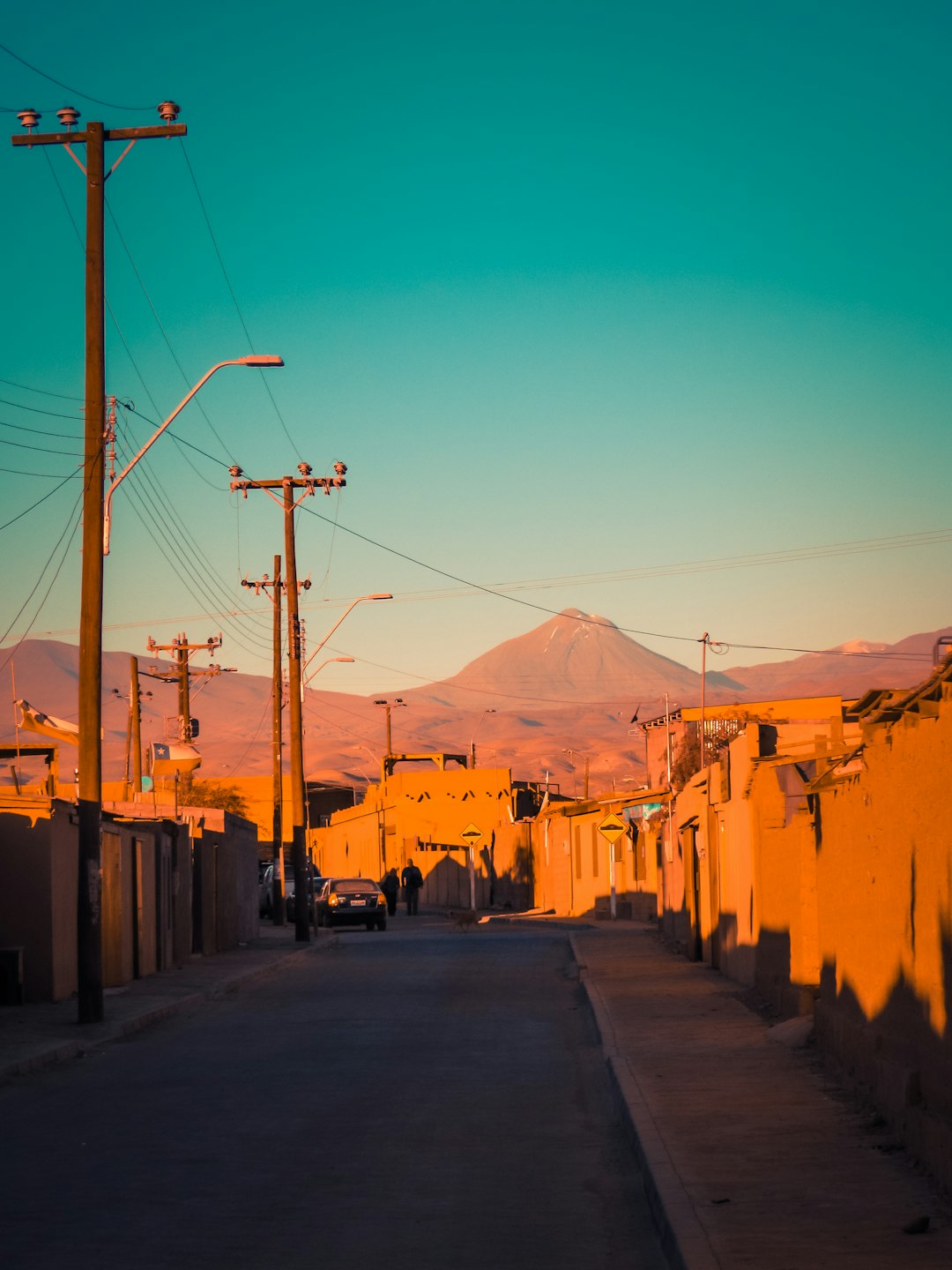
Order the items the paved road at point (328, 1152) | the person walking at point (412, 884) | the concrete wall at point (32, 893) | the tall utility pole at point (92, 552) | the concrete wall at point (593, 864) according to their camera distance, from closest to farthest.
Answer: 1. the paved road at point (328, 1152)
2. the tall utility pole at point (92, 552)
3. the concrete wall at point (32, 893)
4. the concrete wall at point (593, 864)
5. the person walking at point (412, 884)

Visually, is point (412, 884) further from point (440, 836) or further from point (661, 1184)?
point (661, 1184)

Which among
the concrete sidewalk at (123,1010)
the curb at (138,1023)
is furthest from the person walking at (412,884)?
the curb at (138,1023)

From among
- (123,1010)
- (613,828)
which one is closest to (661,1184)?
(123,1010)

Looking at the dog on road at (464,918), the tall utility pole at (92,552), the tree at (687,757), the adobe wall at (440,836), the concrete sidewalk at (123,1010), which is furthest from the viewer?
the tree at (687,757)

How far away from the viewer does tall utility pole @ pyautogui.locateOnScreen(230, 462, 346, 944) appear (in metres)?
41.0

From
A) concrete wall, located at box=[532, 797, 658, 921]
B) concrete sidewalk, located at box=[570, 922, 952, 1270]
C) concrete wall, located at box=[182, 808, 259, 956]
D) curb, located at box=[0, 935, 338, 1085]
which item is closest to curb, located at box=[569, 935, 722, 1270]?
concrete sidewalk, located at box=[570, 922, 952, 1270]

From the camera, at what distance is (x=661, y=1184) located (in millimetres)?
8992

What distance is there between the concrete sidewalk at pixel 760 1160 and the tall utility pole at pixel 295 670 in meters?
23.7

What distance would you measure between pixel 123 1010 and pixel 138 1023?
4.85 ft

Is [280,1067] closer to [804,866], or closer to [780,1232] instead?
[804,866]

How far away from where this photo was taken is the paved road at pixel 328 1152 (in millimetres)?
8297

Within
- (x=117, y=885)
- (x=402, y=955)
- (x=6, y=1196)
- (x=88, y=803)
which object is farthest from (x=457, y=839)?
(x=6, y=1196)

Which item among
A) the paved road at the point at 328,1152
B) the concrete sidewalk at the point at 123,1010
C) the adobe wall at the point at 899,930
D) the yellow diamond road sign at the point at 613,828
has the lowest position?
the concrete sidewalk at the point at 123,1010

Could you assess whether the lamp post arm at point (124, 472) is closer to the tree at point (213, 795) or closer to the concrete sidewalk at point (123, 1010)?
the concrete sidewalk at point (123, 1010)
